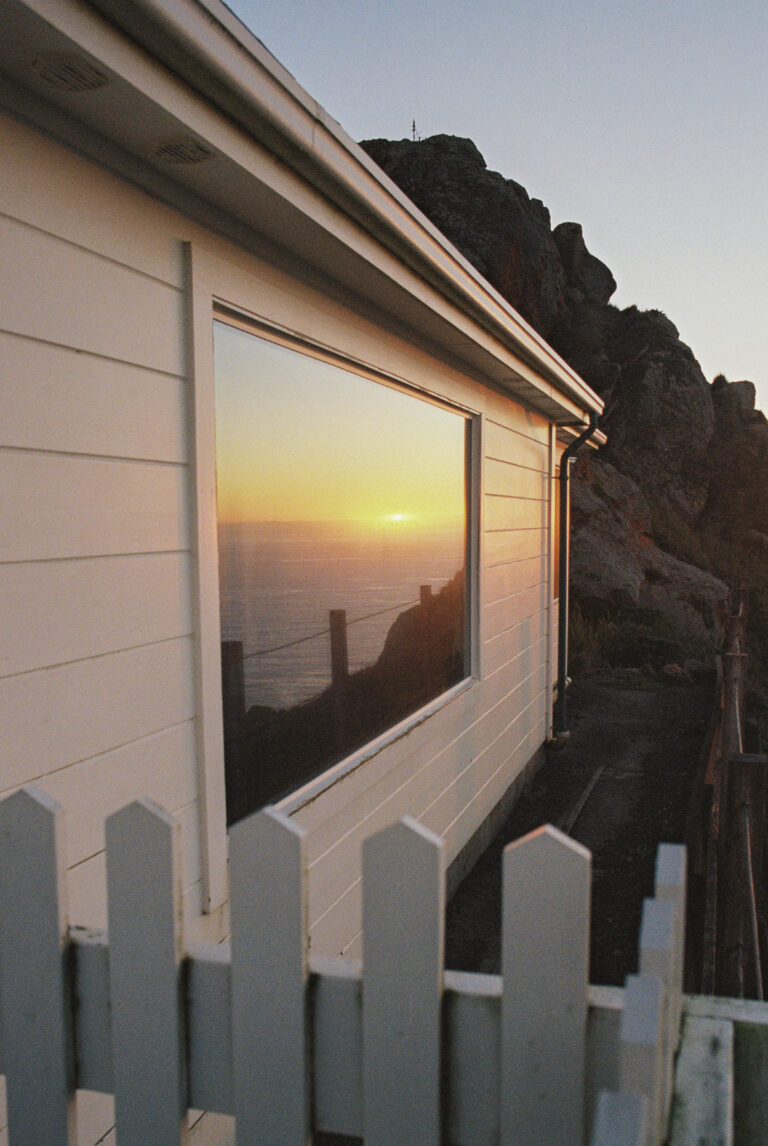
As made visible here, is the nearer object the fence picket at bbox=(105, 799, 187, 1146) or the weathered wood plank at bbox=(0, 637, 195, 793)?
the fence picket at bbox=(105, 799, 187, 1146)

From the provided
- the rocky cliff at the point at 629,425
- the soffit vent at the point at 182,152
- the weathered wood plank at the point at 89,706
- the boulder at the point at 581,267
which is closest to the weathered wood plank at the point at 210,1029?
the weathered wood plank at the point at 89,706

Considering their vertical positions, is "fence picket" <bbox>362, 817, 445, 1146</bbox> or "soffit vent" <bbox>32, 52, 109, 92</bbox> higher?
"soffit vent" <bbox>32, 52, 109, 92</bbox>

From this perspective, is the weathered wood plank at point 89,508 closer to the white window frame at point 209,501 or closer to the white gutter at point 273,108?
the white window frame at point 209,501

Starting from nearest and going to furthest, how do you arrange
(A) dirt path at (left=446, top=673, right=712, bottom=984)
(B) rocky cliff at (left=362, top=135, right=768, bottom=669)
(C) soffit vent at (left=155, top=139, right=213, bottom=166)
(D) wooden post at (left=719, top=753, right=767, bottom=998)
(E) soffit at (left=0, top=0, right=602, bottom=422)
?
1. (E) soffit at (left=0, top=0, right=602, bottom=422)
2. (C) soffit vent at (left=155, top=139, right=213, bottom=166)
3. (D) wooden post at (left=719, top=753, right=767, bottom=998)
4. (A) dirt path at (left=446, top=673, right=712, bottom=984)
5. (B) rocky cliff at (left=362, top=135, right=768, bottom=669)

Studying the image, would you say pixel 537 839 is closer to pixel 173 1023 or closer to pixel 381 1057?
pixel 381 1057

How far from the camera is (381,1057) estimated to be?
1000 millimetres

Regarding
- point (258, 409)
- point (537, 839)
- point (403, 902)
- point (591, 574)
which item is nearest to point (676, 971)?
point (537, 839)

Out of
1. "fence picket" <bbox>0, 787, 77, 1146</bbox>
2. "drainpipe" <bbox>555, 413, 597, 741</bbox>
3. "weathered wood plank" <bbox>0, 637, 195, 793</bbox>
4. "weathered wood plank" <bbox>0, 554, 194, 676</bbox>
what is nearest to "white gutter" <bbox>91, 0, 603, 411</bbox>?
"weathered wood plank" <bbox>0, 554, 194, 676</bbox>

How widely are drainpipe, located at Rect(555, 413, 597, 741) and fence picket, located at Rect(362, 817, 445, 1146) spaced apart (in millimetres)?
7551

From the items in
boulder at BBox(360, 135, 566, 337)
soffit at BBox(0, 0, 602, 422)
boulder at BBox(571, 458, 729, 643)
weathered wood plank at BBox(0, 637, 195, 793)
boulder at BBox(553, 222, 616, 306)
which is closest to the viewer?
soffit at BBox(0, 0, 602, 422)

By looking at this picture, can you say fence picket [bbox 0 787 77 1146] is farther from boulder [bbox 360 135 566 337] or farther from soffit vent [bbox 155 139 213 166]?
boulder [bbox 360 135 566 337]

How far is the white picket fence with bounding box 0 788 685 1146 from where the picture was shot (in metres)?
0.94

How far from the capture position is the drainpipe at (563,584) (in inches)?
330

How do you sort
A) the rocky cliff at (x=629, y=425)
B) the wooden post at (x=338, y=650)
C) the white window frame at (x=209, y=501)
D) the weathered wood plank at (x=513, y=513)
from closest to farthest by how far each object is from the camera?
the white window frame at (x=209, y=501) < the wooden post at (x=338, y=650) < the weathered wood plank at (x=513, y=513) < the rocky cliff at (x=629, y=425)
